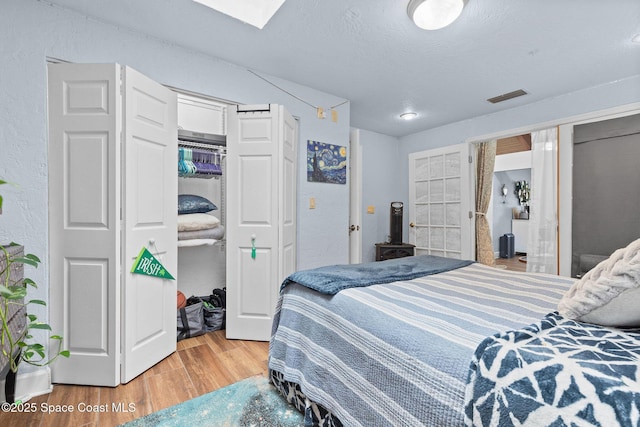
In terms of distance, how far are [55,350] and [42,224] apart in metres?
0.82

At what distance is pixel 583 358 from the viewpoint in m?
0.75

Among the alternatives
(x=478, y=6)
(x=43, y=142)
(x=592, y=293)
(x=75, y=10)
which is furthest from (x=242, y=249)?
(x=478, y=6)

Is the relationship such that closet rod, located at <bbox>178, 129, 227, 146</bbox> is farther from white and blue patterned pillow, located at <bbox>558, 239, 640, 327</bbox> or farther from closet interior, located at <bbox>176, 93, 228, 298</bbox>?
→ white and blue patterned pillow, located at <bbox>558, 239, 640, 327</bbox>

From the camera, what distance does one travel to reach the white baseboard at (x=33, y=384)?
1.72 metres

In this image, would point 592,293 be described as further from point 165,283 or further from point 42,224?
point 42,224

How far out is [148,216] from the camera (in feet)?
6.70

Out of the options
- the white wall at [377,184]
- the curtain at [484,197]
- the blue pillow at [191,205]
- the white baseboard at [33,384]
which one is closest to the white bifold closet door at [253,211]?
the blue pillow at [191,205]

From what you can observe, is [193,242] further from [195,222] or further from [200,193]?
[200,193]

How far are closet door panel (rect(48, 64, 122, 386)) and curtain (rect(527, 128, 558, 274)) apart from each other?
448 centimetres

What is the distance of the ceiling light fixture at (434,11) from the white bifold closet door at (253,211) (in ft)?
4.09

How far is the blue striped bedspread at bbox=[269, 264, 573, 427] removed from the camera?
90cm

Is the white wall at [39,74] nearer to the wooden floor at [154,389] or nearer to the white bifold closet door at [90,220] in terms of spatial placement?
the white bifold closet door at [90,220]

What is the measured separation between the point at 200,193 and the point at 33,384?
177cm

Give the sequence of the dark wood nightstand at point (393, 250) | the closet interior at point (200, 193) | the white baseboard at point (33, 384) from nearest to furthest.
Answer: the white baseboard at point (33, 384), the closet interior at point (200, 193), the dark wood nightstand at point (393, 250)
